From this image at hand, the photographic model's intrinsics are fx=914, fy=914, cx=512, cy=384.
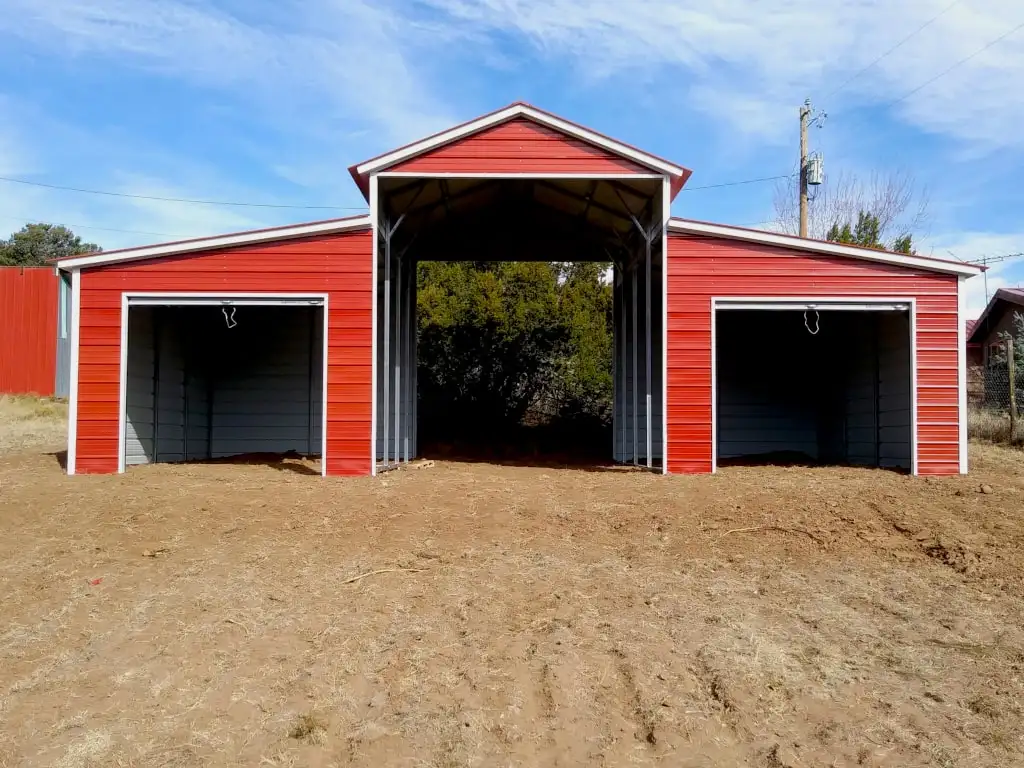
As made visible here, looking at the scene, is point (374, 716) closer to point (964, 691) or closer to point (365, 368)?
point (964, 691)

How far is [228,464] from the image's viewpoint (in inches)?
508

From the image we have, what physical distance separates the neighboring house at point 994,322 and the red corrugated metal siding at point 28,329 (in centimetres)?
2348

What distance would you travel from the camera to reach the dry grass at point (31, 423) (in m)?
15.7

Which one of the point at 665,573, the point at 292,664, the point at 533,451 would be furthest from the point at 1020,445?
the point at 292,664

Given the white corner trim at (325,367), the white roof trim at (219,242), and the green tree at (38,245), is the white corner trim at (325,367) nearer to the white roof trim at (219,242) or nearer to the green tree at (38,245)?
the white roof trim at (219,242)

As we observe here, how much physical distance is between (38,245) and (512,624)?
43.3m

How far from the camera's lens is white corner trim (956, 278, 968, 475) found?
11305 mm

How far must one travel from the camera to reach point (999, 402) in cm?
1603

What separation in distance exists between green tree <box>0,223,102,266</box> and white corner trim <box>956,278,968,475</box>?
1566 inches

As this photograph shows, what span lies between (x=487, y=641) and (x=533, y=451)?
39.2 feet

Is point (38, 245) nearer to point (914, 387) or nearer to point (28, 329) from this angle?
point (28, 329)

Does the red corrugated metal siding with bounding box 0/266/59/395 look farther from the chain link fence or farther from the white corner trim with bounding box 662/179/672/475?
the chain link fence

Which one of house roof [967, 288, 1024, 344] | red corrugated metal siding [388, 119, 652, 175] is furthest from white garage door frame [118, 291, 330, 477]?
house roof [967, 288, 1024, 344]

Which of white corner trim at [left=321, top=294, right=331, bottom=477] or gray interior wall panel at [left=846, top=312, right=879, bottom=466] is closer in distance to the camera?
white corner trim at [left=321, top=294, right=331, bottom=477]
